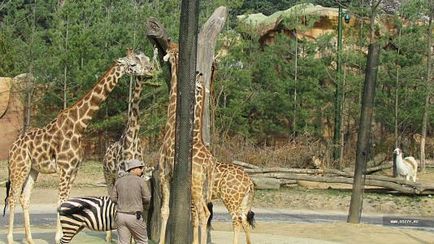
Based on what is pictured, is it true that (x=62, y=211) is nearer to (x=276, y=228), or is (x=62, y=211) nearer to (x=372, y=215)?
(x=276, y=228)

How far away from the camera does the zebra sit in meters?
12.4

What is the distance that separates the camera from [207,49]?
15.5m

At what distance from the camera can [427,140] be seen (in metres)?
36.8

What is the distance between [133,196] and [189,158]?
137 centimetres

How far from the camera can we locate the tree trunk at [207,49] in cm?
1538

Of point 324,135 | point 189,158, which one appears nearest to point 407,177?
point 324,135

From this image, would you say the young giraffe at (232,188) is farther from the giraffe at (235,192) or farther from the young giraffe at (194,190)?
the young giraffe at (194,190)

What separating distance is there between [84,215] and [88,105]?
8.45ft

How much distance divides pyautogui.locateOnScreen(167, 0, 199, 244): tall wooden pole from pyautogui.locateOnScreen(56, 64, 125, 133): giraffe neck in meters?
4.96

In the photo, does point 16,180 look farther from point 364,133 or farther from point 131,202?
point 364,133

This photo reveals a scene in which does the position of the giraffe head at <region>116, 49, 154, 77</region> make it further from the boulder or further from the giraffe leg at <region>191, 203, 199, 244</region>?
the boulder

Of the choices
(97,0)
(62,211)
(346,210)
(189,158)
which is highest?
(97,0)

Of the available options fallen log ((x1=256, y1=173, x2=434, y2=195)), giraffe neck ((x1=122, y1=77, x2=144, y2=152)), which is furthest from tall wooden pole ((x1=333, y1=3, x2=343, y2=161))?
giraffe neck ((x1=122, y1=77, x2=144, y2=152))

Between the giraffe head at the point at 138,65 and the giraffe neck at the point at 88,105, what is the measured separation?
0.13m
